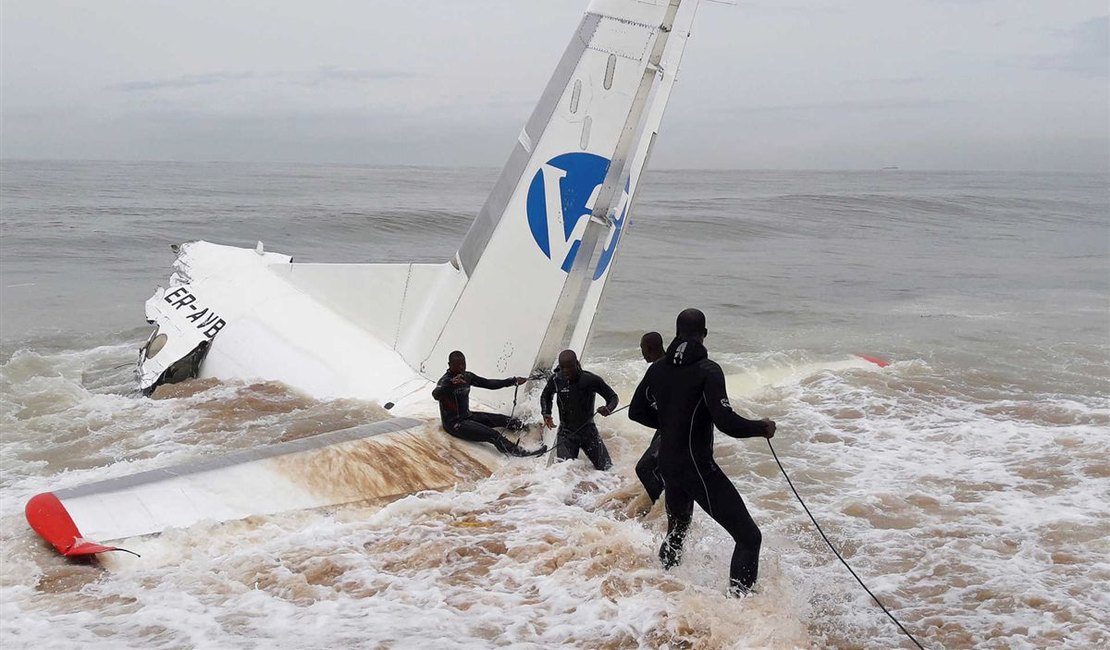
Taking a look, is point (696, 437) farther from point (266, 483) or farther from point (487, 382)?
point (266, 483)

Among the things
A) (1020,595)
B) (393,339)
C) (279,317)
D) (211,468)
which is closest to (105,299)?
(279,317)

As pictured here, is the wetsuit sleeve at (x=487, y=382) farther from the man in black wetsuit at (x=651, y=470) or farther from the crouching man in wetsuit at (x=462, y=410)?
the man in black wetsuit at (x=651, y=470)

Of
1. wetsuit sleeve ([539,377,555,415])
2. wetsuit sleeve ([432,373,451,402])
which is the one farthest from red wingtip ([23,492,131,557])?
wetsuit sleeve ([539,377,555,415])

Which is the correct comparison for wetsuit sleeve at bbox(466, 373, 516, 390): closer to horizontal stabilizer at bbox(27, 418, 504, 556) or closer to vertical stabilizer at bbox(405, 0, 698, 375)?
vertical stabilizer at bbox(405, 0, 698, 375)

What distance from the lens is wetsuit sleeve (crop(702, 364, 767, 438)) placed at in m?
4.36

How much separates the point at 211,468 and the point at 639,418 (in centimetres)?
290

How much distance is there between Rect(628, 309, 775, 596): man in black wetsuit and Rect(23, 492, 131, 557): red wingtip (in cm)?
318

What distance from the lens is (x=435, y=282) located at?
780 cm

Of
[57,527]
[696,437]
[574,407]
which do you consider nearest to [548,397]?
[574,407]

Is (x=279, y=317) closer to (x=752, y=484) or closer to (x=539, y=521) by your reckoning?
(x=539, y=521)

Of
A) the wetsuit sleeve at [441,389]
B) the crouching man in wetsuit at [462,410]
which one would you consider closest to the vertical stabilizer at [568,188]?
the crouching man in wetsuit at [462,410]

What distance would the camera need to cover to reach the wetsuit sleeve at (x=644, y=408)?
16.7 ft

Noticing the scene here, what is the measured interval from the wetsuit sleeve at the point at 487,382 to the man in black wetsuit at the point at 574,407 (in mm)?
297

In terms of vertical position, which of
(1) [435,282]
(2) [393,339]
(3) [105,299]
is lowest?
(3) [105,299]
